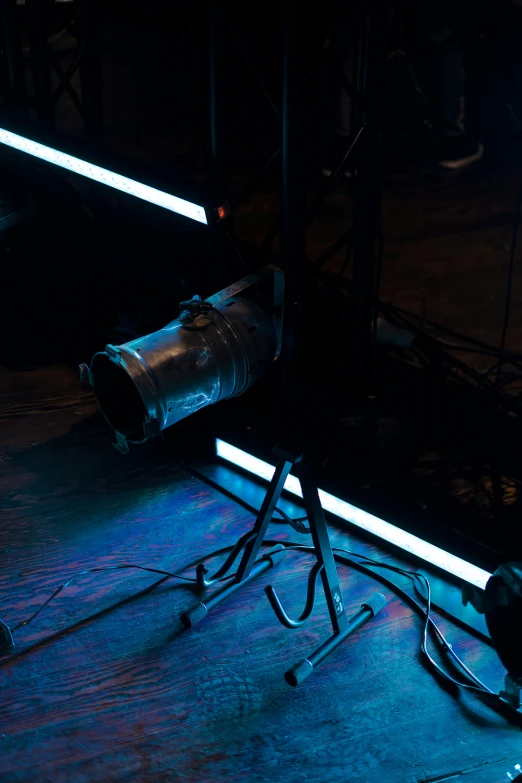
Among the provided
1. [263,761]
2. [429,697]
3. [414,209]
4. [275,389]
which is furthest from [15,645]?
[414,209]

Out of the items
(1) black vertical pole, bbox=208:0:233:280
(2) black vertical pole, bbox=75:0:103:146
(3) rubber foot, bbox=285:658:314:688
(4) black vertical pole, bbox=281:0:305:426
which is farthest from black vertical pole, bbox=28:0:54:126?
(3) rubber foot, bbox=285:658:314:688

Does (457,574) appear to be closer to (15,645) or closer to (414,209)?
(15,645)

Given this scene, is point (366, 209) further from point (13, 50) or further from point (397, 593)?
point (13, 50)

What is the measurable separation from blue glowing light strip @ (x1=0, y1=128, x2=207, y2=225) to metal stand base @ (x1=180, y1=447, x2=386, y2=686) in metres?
0.88

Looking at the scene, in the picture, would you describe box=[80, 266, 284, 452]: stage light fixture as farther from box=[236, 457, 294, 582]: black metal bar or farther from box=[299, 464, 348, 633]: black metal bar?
box=[299, 464, 348, 633]: black metal bar

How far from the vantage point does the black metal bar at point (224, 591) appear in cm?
255

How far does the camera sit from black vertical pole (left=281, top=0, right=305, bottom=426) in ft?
8.21

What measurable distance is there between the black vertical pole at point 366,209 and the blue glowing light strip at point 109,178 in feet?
1.63

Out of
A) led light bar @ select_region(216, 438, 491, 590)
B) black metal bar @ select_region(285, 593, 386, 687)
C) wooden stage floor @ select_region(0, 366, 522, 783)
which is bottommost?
wooden stage floor @ select_region(0, 366, 522, 783)

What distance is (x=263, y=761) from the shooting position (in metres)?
2.17

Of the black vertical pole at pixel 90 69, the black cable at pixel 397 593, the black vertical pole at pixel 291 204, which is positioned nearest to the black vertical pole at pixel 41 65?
the black vertical pole at pixel 90 69

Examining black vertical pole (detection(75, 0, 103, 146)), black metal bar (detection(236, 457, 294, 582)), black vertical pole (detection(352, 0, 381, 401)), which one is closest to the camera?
black metal bar (detection(236, 457, 294, 582))

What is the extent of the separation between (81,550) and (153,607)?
0.35 metres

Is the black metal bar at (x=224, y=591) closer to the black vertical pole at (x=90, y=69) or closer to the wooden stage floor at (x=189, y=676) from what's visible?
the wooden stage floor at (x=189, y=676)
